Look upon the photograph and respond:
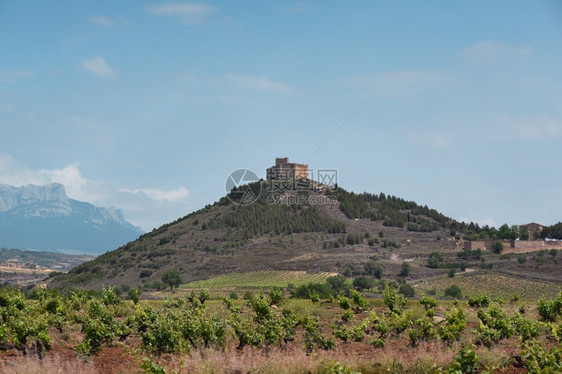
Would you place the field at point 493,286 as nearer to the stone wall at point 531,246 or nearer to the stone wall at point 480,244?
the stone wall at point 480,244

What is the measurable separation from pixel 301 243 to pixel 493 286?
5432cm

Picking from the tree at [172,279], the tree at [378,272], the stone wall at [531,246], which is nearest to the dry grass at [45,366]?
the tree at [172,279]

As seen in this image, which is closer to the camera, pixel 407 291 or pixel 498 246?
pixel 407 291

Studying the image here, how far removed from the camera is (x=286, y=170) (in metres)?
176

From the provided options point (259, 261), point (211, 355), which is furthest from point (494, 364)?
point (259, 261)

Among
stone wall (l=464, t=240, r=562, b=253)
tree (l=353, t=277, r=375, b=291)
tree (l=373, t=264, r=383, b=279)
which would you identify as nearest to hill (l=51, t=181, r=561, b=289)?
tree (l=373, t=264, r=383, b=279)

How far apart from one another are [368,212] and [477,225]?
30964 mm

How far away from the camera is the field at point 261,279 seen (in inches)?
3967

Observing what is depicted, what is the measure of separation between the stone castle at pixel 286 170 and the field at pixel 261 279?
64.9 metres

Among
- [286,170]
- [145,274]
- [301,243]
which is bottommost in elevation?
[145,274]

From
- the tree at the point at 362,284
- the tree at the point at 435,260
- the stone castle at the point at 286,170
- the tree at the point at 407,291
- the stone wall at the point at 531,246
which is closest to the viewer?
the tree at the point at 407,291

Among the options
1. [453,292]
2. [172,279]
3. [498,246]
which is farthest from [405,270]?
[172,279]

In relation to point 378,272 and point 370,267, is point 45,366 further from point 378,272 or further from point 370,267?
point 370,267

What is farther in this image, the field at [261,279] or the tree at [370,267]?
the tree at [370,267]
